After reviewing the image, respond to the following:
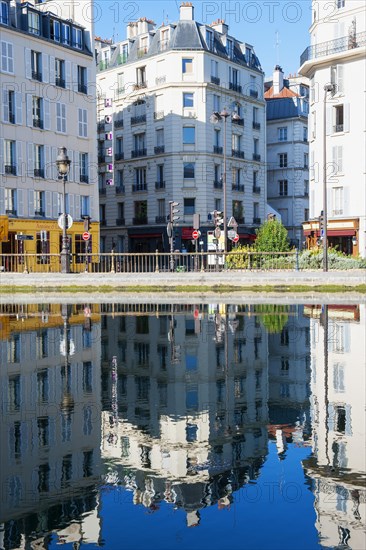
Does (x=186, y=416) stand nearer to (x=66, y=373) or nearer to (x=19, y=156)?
(x=66, y=373)

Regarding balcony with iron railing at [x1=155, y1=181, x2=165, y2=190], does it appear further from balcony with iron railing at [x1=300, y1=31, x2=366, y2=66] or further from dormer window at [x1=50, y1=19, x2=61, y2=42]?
balcony with iron railing at [x1=300, y1=31, x2=366, y2=66]

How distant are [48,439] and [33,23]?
4616 centimetres

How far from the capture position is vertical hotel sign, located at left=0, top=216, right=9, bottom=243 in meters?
43.8

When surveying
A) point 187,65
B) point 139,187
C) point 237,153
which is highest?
point 187,65

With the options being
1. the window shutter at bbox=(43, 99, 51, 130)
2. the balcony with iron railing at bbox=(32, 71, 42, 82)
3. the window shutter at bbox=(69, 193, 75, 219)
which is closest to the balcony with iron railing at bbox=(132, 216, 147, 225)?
the window shutter at bbox=(69, 193, 75, 219)

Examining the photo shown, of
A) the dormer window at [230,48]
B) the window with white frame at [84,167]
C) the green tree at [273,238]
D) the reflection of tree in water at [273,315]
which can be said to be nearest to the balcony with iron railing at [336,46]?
the green tree at [273,238]

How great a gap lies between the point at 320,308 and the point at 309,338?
7.18 m

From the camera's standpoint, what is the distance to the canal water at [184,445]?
4.27 metres

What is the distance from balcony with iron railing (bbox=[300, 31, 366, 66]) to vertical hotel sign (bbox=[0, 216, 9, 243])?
24053mm

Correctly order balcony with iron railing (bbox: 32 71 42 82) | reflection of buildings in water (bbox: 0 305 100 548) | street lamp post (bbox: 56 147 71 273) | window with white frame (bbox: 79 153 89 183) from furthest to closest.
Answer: window with white frame (bbox: 79 153 89 183)
balcony with iron railing (bbox: 32 71 42 82)
street lamp post (bbox: 56 147 71 273)
reflection of buildings in water (bbox: 0 305 100 548)

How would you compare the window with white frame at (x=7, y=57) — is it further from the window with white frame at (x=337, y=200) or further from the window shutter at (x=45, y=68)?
the window with white frame at (x=337, y=200)

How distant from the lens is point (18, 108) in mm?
46062

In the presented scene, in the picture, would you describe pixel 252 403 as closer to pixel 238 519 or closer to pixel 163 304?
pixel 238 519

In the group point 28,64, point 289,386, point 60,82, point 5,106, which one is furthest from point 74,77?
point 289,386
